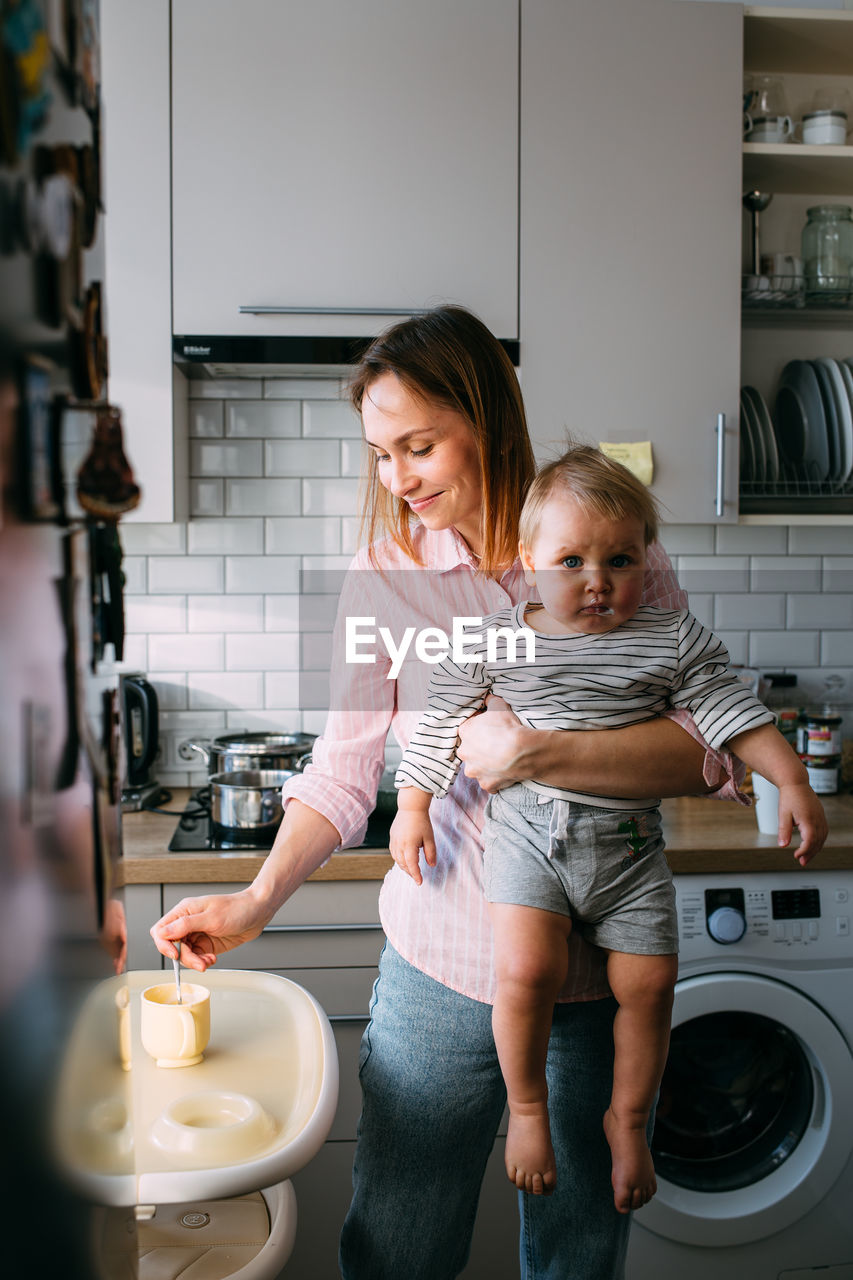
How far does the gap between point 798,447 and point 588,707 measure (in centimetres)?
164

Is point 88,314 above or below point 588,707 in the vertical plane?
above

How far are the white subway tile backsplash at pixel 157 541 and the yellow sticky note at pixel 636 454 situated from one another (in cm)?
103

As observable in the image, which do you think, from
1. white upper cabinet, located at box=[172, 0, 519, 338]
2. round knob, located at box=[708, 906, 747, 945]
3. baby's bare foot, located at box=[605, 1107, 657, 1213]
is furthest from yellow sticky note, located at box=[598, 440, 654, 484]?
baby's bare foot, located at box=[605, 1107, 657, 1213]

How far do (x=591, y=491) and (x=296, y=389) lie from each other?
151cm

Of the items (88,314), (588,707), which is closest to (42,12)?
(88,314)

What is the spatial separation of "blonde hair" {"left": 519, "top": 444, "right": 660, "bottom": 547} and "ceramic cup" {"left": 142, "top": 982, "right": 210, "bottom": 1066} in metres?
0.59

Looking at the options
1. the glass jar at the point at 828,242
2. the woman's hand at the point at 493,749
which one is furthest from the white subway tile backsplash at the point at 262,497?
the woman's hand at the point at 493,749

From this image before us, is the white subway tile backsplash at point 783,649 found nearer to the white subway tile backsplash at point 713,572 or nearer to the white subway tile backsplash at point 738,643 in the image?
the white subway tile backsplash at point 738,643

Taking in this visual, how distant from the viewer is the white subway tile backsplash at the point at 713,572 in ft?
8.36

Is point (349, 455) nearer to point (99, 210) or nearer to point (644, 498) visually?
point (644, 498)

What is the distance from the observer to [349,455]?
2.46m

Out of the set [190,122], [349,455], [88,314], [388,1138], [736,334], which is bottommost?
[388,1138]

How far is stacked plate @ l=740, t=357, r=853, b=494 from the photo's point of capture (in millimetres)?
2350

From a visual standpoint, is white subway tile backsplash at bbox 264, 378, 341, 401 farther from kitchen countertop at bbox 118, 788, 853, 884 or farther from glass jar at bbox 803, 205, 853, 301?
glass jar at bbox 803, 205, 853, 301
